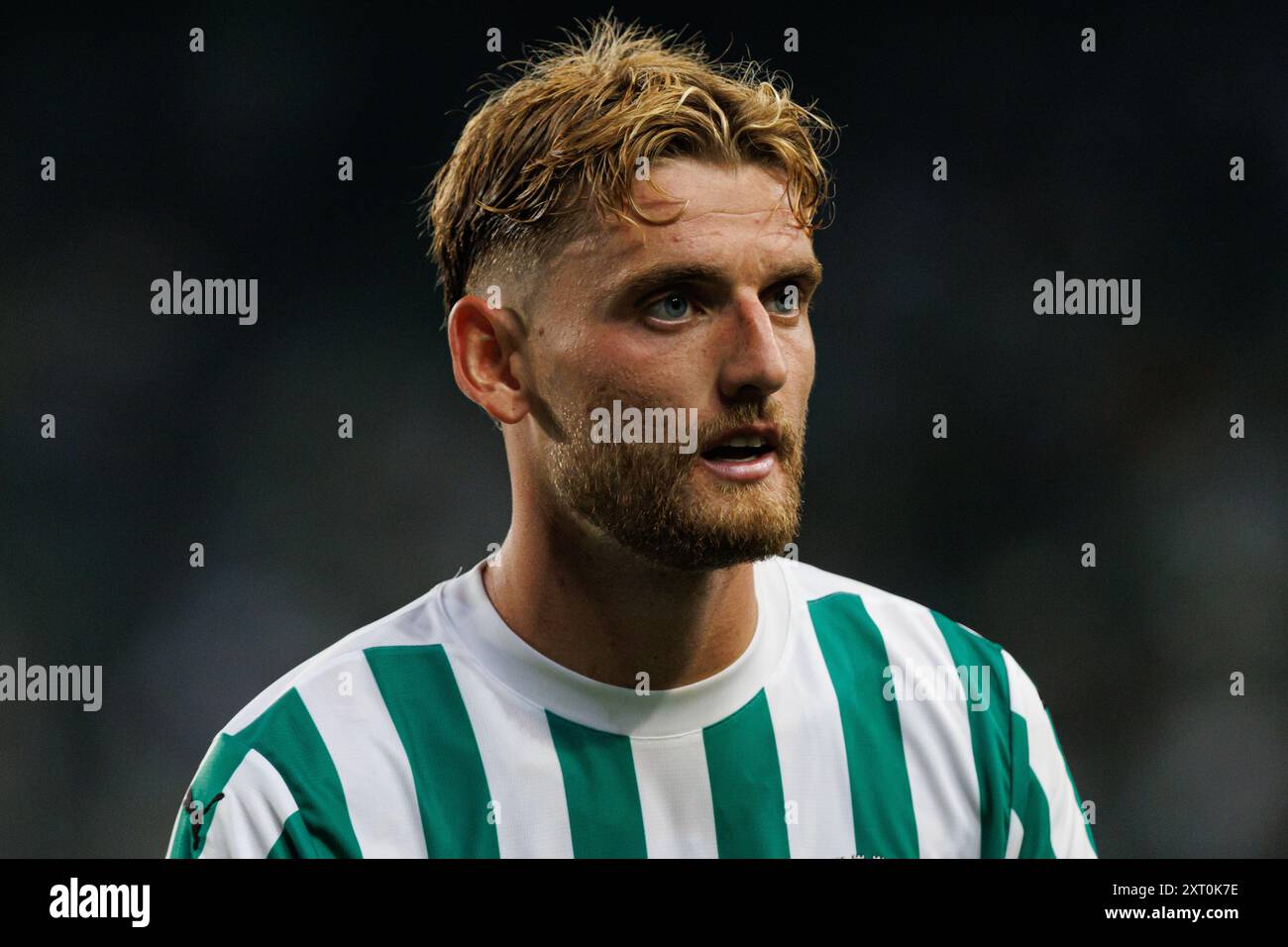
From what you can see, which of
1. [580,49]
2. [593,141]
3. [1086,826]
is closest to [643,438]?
[593,141]

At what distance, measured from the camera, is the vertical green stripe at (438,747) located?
2723mm

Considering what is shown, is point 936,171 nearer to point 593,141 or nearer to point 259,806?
point 593,141

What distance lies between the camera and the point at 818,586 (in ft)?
10.7

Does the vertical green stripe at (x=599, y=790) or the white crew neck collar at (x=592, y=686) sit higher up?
the white crew neck collar at (x=592, y=686)

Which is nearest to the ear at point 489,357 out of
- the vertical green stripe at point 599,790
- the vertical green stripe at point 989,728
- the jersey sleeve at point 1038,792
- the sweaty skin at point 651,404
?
the sweaty skin at point 651,404

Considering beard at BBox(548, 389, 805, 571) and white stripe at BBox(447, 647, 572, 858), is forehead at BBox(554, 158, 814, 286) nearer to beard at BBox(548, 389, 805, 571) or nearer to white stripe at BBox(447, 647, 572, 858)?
beard at BBox(548, 389, 805, 571)

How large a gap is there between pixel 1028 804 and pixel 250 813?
1722 millimetres

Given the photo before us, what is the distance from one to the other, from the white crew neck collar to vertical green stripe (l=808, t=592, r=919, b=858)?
0.75 ft

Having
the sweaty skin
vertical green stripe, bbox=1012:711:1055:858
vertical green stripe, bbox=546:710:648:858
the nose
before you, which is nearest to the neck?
the sweaty skin

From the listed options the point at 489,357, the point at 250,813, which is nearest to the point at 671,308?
the point at 489,357

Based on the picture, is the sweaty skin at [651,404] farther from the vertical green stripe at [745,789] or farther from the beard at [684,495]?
the vertical green stripe at [745,789]

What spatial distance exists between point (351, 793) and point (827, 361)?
2436 millimetres

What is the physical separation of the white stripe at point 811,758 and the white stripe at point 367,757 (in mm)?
821

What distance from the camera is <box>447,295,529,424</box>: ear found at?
9.13ft
